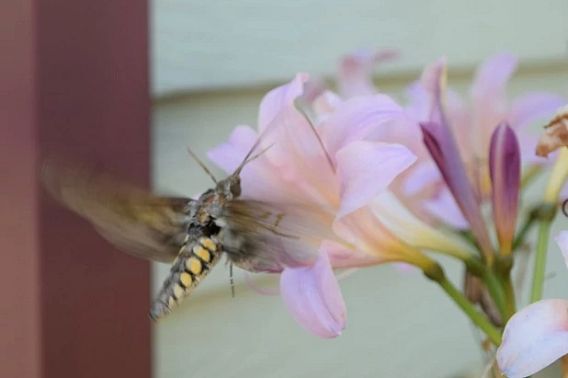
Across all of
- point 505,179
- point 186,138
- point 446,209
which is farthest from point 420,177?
point 186,138

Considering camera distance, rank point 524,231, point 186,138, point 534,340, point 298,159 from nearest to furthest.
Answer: point 534,340 < point 298,159 < point 524,231 < point 186,138

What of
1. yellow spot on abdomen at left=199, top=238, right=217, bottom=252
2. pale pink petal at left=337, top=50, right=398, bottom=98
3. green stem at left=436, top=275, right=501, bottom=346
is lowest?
green stem at left=436, top=275, right=501, bottom=346

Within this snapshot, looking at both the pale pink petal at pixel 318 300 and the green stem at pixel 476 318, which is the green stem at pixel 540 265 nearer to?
the green stem at pixel 476 318

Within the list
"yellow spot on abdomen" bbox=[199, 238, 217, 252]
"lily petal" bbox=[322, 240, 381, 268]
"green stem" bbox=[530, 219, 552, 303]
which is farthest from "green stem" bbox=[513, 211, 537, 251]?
"yellow spot on abdomen" bbox=[199, 238, 217, 252]

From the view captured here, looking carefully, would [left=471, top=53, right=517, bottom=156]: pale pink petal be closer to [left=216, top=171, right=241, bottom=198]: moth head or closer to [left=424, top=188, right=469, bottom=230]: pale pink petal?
[left=424, top=188, right=469, bottom=230]: pale pink petal

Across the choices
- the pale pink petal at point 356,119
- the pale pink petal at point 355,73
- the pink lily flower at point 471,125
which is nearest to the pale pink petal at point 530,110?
the pink lily flower at point 471,125

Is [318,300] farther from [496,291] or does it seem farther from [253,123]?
[253,123]

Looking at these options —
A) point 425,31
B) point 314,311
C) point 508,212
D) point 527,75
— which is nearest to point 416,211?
point 508,212
